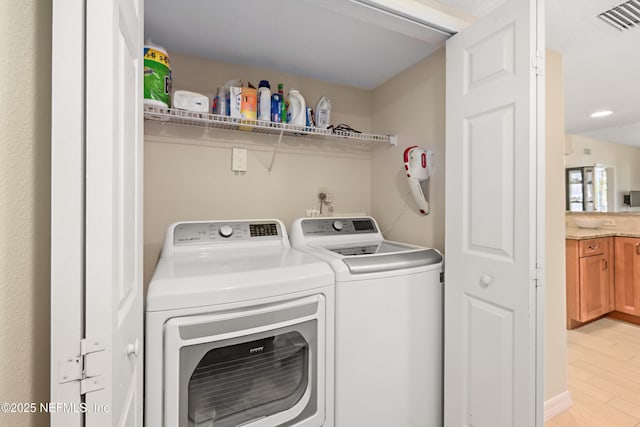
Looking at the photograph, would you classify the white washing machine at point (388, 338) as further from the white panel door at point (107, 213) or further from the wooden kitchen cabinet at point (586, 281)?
the wooden kitchen cabinet at point (586, 281)

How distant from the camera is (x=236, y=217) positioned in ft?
6.47

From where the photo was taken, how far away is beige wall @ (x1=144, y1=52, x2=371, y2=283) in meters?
1.76

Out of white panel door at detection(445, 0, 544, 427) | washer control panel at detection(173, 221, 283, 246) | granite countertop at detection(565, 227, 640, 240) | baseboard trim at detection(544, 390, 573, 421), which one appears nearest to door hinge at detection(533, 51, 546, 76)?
white panel door at detection(445, 0, 544, 427)

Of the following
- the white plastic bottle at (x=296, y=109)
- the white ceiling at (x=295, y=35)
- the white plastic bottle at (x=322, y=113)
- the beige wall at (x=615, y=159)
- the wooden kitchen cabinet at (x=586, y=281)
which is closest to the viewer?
the white ceiling at (x=295, y=35)

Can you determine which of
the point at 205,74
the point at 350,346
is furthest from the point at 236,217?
the point at 350,346

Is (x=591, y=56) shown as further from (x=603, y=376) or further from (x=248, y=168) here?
(x=248, y=168)

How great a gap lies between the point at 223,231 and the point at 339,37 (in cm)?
131

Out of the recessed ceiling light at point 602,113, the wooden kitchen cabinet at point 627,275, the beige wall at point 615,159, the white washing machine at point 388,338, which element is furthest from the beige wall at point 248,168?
the beige wall at point 615,159

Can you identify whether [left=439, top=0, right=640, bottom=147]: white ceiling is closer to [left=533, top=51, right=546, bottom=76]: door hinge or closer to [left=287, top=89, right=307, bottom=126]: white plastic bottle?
[left=533, top=51, right=546, bottom=76]: door hinge

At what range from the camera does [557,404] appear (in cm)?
180

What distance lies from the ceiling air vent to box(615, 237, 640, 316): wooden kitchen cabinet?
241 centimetres

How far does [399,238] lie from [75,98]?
1.89 m

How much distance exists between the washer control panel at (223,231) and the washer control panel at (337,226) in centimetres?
19

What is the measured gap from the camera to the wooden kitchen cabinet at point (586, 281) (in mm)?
2840
